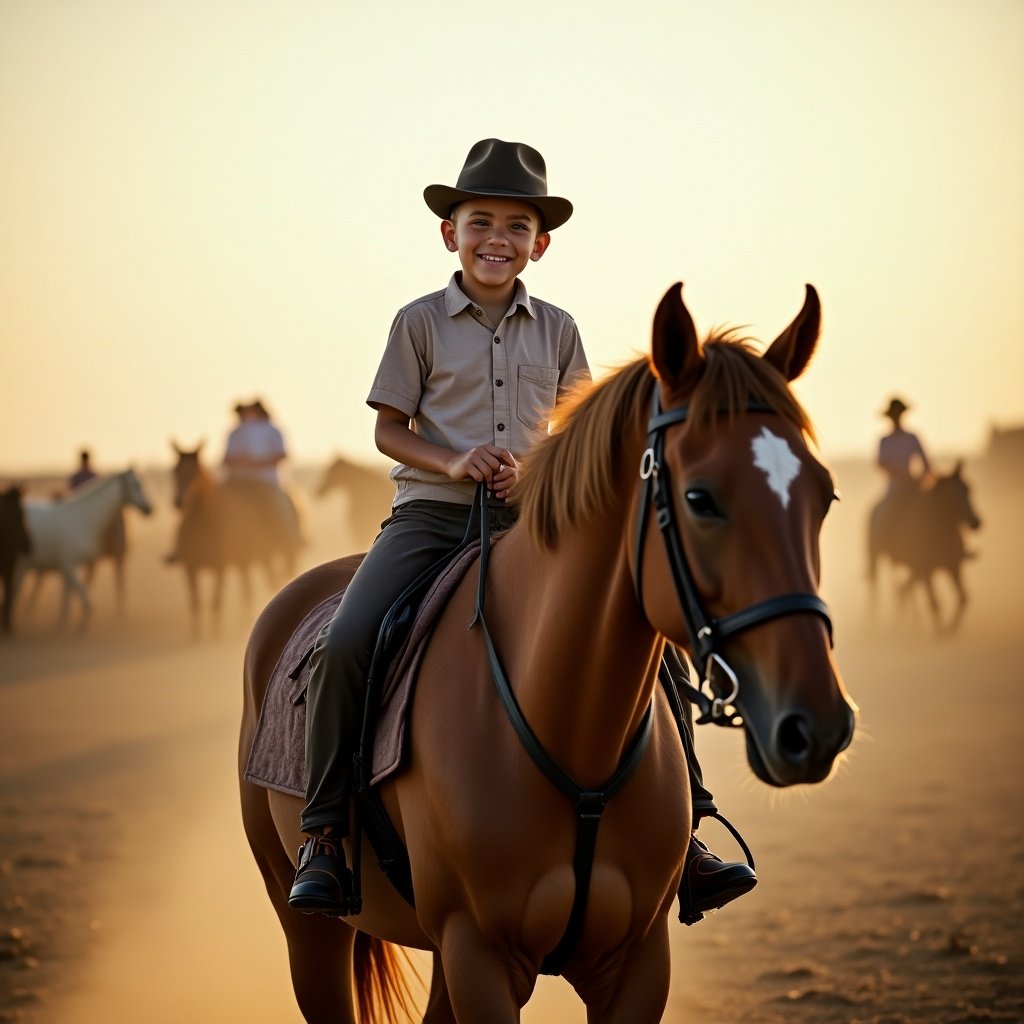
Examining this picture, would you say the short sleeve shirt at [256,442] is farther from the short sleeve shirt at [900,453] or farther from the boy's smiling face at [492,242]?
the boy's smiling face at [492,242]

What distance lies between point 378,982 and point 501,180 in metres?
2.76

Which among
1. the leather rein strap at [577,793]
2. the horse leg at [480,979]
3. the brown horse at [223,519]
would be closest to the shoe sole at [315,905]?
the horse leg at [480,979]

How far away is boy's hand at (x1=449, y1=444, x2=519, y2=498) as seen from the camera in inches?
148

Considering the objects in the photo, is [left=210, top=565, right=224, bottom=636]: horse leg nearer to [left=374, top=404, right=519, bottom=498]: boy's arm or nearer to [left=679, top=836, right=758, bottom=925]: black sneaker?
[left=374, top=404, right=519, bottom=498]: boy's arm

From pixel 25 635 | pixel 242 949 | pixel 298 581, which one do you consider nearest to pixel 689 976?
pixel 242 949

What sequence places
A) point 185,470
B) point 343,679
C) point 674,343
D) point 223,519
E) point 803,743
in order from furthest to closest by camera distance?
1. point 185,470
2. point 223,519
3. point 343,679
4. point 674,343
5. point 803,743

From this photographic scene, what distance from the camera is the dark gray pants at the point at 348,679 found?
3.83 meters

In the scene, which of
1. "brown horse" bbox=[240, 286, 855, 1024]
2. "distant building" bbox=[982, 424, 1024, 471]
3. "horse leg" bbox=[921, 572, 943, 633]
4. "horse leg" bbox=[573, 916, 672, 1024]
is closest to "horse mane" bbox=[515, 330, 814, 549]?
"brown horse" bbox=[240, 286, 855, 1024]

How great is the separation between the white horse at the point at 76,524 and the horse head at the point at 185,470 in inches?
83.0

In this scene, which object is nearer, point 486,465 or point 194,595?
point 486,465

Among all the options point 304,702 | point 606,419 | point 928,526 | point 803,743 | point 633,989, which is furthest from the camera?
point 928,526

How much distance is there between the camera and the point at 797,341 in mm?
3127

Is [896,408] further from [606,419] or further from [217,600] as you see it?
[606,419]

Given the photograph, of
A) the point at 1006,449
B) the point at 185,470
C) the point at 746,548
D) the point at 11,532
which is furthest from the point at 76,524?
the point at 1006,449
